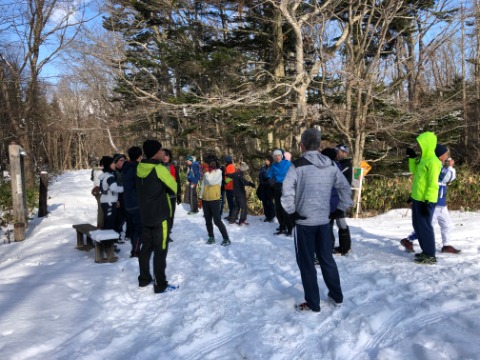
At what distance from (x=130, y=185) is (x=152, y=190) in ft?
6.13

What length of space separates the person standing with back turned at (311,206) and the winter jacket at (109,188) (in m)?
4.41

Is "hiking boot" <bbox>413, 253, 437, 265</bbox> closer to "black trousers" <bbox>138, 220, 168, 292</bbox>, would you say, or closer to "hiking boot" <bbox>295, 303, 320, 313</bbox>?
"hiking boot" <bbox>295, 303, 320, 313</bbox>

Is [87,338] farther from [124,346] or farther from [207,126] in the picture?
[207,126]

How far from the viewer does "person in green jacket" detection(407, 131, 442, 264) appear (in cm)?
494

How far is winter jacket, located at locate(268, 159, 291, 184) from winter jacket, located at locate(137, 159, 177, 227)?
3.84 m

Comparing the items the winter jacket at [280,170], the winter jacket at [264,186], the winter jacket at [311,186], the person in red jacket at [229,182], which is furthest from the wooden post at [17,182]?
the winter jacket at [311,186]

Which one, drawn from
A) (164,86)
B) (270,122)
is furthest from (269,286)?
(164,86)

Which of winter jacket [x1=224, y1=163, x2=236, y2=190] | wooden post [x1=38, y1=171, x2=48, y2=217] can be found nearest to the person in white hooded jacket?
winter jacket [x1=224, y1=163, x2=236, y2=190]

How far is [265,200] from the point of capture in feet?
32.9

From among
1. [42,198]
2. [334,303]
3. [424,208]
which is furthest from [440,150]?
[42,198]

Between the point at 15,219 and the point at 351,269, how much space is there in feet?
31.4

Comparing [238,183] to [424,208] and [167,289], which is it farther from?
[424,208]

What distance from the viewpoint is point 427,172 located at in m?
5.00

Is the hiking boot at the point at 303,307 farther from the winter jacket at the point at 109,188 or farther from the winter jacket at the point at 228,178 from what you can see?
the winter jacket at the point at 228,178
